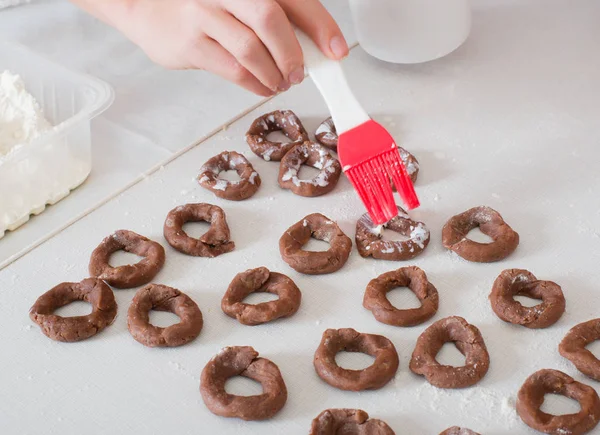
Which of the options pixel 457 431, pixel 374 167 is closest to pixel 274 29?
pixel 374 167

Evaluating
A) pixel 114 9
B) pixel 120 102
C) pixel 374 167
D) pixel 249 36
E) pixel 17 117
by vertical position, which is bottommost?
pixel 120 102

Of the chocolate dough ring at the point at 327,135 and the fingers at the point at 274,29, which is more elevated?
the fingers at the point at 274,29

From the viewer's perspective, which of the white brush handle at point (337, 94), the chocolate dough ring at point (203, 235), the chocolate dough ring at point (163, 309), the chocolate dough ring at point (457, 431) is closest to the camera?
the chocolate dough ring at point (457, 431)

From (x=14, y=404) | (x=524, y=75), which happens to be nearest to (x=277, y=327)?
(x=14, y=404)

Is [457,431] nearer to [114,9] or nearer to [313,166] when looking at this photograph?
[313,166]

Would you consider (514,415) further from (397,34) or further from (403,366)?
(397,34)

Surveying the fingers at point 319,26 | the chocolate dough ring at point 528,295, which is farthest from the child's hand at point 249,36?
the chocolate dough ring at point 528,295

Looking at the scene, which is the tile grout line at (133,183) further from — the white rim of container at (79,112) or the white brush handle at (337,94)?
the white brush handle at (337,94)
